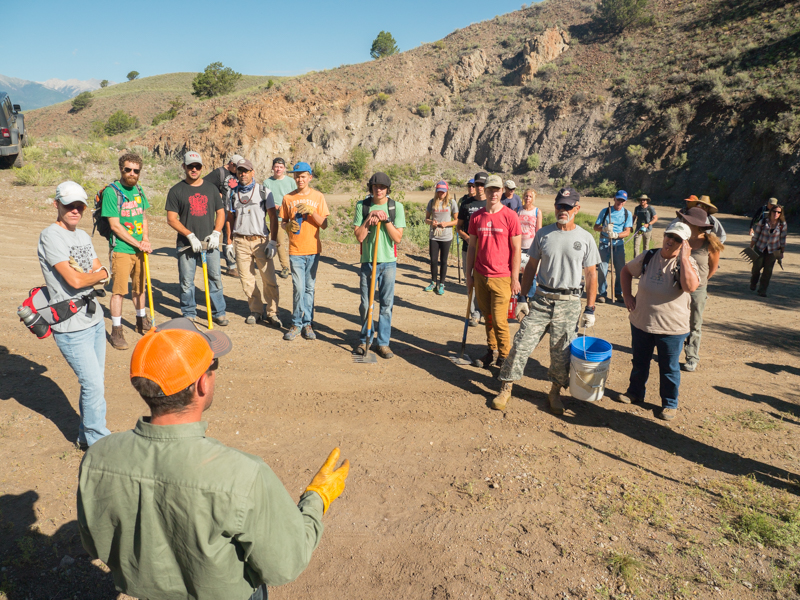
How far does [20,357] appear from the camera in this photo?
5.98 meters

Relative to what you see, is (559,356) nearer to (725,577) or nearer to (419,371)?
(419,371)

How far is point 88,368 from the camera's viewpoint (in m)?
3.88

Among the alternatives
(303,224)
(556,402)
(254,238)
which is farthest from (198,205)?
(556,402)

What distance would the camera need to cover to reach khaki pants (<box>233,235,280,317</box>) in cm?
739

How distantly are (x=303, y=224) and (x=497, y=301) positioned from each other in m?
2.73

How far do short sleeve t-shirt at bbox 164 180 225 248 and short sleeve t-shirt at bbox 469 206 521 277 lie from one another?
3790 millimetres

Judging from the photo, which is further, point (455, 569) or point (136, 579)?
point (455, 569)

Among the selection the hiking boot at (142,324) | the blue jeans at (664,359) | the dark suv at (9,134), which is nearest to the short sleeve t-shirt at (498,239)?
the blue jeans at (664,359)

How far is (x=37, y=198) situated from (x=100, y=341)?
564 inches

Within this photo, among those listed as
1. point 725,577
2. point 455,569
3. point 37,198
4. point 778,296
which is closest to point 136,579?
point 455,569

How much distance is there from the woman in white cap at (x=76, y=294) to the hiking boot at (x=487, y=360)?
424 centimetres

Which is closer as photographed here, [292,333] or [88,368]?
[88,368]

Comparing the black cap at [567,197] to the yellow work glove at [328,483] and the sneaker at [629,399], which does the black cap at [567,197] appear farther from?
the yellow work glove at [328,483]

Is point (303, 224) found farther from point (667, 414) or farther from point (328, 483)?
point (328, 483)
